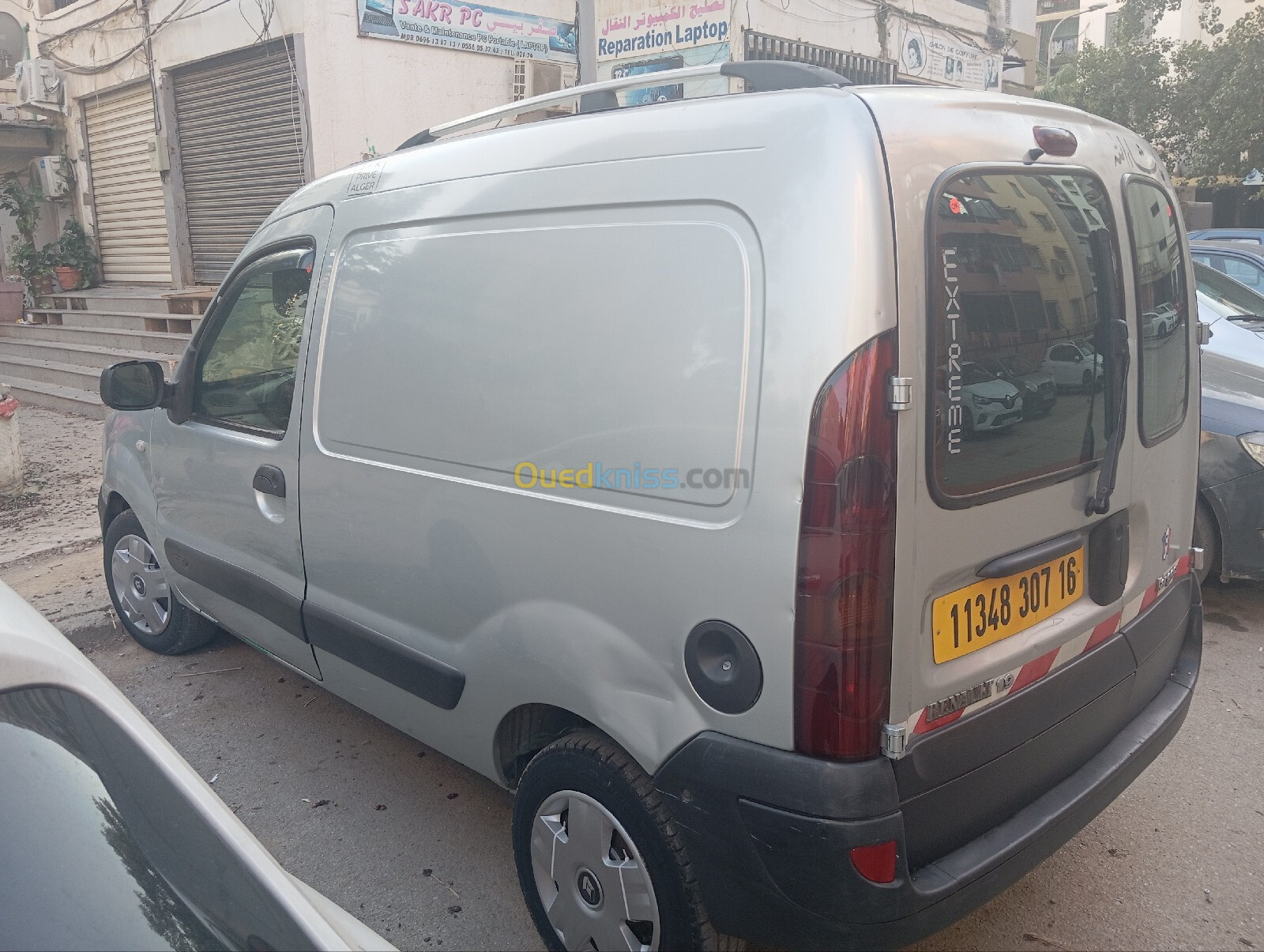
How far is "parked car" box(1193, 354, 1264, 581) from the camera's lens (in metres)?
4.36

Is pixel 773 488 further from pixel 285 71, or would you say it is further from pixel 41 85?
pixel 41 85

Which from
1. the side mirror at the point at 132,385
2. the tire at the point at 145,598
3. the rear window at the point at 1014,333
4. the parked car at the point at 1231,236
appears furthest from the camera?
the parked car at the point at 1231,236

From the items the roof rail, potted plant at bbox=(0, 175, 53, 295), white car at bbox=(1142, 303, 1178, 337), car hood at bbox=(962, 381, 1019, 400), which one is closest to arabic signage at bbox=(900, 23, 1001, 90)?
potted plant at bbox=(0, 175, 53, 295)

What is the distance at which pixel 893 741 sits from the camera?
1.87 metres

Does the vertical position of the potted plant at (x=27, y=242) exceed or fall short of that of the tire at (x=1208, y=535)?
it exceeds it

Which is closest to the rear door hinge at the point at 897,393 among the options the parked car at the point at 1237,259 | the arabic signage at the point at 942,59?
the parked car at the point at 1237,259

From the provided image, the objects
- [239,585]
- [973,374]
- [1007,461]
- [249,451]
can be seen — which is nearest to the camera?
[973,374]

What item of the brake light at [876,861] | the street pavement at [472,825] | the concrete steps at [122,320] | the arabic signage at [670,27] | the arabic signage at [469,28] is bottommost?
the street pavement at [472,825]

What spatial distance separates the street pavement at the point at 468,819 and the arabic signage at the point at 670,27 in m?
8.80

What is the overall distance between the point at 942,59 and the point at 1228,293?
1025 centimetres

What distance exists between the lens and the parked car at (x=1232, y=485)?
4363 mm

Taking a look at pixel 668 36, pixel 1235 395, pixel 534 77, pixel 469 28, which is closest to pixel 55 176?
pixel 469 28

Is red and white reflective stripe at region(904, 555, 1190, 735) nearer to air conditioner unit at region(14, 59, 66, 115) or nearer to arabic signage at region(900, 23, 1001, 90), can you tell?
arabic signage at region(900, 23, 1001, 90)

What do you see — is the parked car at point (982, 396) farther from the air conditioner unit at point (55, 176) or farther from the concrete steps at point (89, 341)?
the air conditioner unit at point (55, 176)
